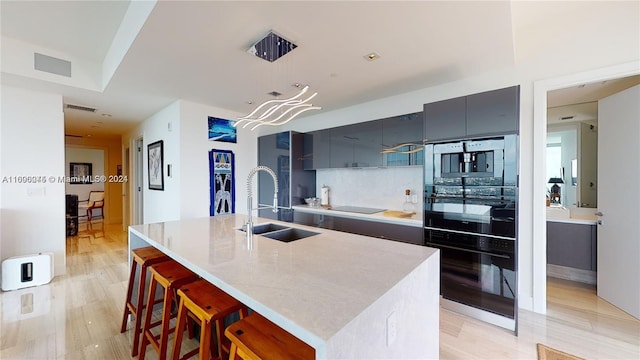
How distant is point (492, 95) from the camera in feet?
7.64

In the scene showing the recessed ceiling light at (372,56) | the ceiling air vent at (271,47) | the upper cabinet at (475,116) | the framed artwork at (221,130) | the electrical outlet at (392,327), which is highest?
the recessed ceiling light at (372,56)

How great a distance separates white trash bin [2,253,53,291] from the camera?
2.96 m

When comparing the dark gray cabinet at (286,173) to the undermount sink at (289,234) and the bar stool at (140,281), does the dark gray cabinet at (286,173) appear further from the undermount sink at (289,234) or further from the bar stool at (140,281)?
the bar stool at (140,281)

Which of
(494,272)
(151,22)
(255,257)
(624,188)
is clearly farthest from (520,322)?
(151,22)

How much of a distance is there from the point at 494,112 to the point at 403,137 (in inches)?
38.1

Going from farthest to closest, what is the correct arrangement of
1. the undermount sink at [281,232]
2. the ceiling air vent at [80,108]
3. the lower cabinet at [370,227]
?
A: the ceiling air vent at [80,108] < the lower cabinet at [370,227] < the undermount sink at [281,232]

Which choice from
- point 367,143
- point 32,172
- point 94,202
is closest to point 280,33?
point 367,143

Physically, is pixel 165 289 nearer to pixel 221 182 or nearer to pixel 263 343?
pixel 263 343

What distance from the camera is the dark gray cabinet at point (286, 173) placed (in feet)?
13.7

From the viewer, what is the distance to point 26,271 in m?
3.05

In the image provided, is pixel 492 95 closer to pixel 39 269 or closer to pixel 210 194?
pixel 210 194

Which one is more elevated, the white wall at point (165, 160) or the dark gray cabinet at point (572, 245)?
the white wall at point (165, 160)

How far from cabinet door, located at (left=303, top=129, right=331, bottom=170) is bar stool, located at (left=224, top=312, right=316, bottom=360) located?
2.94 metres

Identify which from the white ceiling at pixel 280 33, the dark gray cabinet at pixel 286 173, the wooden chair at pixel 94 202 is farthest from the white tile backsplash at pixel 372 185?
the wooden chair at pixel 94 202
